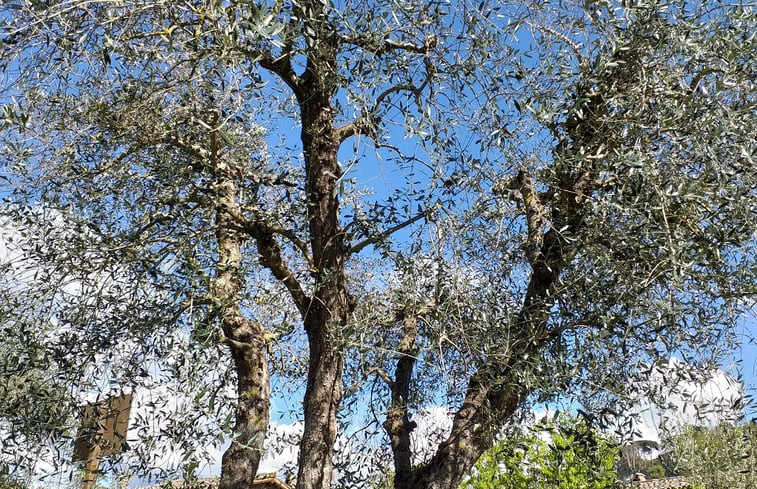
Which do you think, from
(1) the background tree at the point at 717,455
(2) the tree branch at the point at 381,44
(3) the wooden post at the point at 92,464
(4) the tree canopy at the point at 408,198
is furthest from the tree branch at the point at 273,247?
(1) the background tree at the point at 717,455

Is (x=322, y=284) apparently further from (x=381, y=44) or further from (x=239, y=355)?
(x=381, y=44)

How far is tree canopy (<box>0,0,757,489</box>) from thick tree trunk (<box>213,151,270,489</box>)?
0.06 feet

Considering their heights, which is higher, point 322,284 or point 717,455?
point 322,284

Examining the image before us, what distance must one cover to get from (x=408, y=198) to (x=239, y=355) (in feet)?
6.28

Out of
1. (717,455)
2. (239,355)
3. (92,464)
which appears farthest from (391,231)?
(717,455)

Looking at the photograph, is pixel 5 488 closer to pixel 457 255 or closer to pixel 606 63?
A: pixel 457 255

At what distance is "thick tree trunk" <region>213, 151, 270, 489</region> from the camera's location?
4.51m

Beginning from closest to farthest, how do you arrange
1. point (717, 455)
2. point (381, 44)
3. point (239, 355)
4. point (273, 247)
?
point (381, 44) < point (273, 247) < point (239, 355) < point (717, 455)

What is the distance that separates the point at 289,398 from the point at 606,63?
392 cm

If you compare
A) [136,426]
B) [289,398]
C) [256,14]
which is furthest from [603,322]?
[136,426]

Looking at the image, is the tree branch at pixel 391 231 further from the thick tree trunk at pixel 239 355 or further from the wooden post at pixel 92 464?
the wooden post at pixel 92 464

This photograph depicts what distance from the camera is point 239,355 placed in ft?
17.1

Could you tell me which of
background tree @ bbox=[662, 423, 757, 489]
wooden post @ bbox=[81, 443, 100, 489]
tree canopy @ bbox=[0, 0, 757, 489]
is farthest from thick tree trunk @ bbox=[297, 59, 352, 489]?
background tree @ bbox=[662, 423, 757, 489]

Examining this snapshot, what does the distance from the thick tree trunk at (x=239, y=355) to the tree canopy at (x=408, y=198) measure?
18mm
